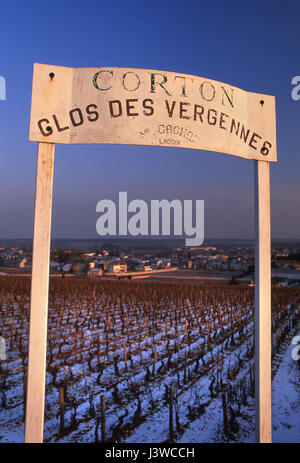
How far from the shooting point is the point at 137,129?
2447mm

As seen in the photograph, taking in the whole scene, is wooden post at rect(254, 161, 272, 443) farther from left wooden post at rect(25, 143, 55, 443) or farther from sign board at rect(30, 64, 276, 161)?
left wooden post at rect(25, 143, 55, 443)

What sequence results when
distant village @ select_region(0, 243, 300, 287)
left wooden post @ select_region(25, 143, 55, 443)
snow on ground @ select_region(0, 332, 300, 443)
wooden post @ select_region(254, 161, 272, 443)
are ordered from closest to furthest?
left wooden post @ select_region(25, 143, 55, 443), wooden post @ select_region(254, 161, 272, 443), snow on ground @ select_region(0, 332, 300, 443), distant village @ select_region(0, 243, 300, 287)

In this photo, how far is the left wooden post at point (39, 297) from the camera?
2154 mm

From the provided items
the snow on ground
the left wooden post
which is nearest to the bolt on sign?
the left wooden post

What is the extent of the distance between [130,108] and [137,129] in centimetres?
17

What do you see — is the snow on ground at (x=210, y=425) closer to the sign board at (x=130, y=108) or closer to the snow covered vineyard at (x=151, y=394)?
the snow covered vineyard at (x=151, y=394)

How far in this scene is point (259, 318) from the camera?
102 inches

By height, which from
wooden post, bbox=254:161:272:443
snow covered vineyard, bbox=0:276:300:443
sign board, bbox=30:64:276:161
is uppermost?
sign board, bbox=30:64:276:161

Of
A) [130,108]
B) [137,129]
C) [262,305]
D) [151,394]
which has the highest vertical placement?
[130,108]

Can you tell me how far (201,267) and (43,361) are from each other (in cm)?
6421

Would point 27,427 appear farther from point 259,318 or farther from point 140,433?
point 140,433

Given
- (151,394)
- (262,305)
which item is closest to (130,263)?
(151,394)

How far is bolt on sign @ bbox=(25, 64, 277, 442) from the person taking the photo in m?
2.23

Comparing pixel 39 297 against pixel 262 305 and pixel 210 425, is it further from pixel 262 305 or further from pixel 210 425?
pixel 210 425
